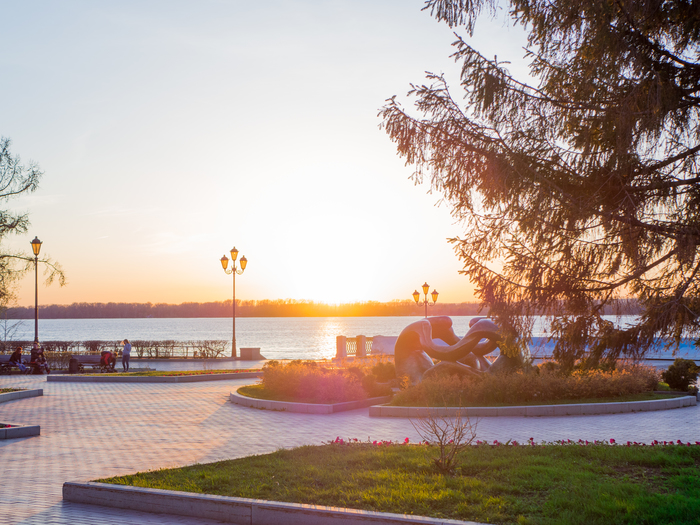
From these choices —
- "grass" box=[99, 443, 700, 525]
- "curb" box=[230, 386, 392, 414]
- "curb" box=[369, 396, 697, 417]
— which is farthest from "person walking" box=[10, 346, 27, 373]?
"grass" box=[99, 443, 700, 525]

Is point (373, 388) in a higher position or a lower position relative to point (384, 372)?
lower

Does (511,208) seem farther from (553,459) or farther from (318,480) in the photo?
(318,480)

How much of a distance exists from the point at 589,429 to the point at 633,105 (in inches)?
259

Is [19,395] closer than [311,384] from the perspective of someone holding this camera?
No

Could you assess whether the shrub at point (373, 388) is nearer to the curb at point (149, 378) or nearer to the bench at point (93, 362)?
the curb at point (149, 378)

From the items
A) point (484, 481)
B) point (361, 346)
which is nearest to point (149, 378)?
point (361, 346)

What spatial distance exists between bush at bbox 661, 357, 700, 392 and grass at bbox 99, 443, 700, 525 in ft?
29.7

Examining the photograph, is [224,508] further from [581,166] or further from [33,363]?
[33,363]

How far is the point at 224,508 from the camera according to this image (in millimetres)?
6008

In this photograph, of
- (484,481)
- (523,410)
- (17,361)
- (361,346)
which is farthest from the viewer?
(361,346)

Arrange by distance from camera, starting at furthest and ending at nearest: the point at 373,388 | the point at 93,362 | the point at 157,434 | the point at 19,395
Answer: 1. the point at 93,362
2. the point at 19,395
3. the point at 373,388
4. the point at 157,434

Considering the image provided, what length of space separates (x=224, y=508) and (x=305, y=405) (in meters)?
7.64

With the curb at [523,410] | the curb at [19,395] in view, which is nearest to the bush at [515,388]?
the curb at [523,410]

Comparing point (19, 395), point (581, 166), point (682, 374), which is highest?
point (581, 166)
